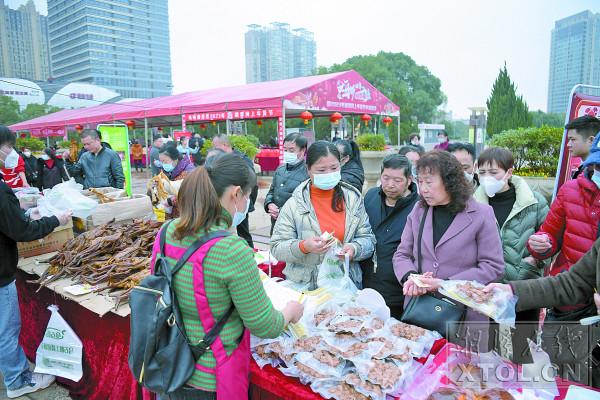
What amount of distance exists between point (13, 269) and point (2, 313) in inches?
11.2

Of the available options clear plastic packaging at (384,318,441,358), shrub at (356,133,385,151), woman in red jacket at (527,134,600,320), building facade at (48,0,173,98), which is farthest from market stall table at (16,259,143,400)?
building facade at (48,0,173,98)

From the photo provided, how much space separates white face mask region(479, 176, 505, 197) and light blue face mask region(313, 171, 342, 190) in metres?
1.03

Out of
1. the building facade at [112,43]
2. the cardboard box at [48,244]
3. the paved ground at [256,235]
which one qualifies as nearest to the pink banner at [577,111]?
the paved ground at [256,235]

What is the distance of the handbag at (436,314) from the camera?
1.52 metres

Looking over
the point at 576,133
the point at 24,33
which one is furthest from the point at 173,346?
the point at 24,33

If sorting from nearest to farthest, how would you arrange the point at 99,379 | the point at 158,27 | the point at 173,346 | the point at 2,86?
1. the point at 173,346
2. the point at 99,379
3. the point at 2,86
4. the point at 158,27

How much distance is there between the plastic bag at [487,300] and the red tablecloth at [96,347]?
5.68ft

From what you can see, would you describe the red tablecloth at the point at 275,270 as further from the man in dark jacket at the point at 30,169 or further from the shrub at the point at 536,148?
the man in dark jacket at the point at 30,169

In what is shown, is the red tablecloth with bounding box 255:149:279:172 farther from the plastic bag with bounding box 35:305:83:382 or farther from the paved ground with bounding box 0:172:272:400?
the plastic bag with bounding box 35:305:83:382

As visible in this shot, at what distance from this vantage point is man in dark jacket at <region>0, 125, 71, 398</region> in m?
2.10

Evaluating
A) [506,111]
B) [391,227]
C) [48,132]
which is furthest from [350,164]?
[48,132]

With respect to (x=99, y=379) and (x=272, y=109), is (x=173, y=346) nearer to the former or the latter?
(x=99, y=379)

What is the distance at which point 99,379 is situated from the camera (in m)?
2.27

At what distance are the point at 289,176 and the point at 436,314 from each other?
8.04 ft
